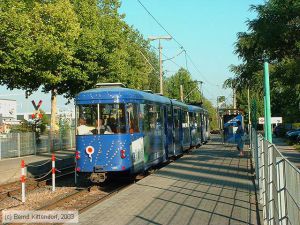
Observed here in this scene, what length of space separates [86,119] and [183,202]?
18.3 ft

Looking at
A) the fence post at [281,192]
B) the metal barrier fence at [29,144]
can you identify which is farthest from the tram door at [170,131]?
the fence post at [281,192]

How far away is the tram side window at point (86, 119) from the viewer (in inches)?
615

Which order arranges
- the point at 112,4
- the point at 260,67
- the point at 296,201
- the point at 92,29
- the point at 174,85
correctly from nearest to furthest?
the point at 296,201 < the point at 260,67 < the point at 92,29 < the point at 112,4 < the point at 174,85

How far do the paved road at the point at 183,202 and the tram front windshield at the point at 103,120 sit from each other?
6.21 feet

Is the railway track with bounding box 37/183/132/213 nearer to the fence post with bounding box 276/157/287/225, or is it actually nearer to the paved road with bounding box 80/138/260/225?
the paved road with bounding box 80/138/260/225

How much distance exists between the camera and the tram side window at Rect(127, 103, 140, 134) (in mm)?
15758

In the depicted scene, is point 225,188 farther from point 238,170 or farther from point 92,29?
point 92,29

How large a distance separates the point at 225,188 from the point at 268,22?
8.01 m

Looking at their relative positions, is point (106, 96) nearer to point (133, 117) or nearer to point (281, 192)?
point (133, 117)

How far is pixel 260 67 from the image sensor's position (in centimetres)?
2016

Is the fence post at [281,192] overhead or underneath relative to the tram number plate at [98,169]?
overhead

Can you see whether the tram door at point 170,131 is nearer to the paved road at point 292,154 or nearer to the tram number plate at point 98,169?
the paved road at point 292,154

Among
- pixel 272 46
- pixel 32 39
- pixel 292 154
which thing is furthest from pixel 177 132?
pixel 292 154

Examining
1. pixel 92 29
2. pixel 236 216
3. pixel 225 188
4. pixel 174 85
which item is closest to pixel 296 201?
pixel 236 216
